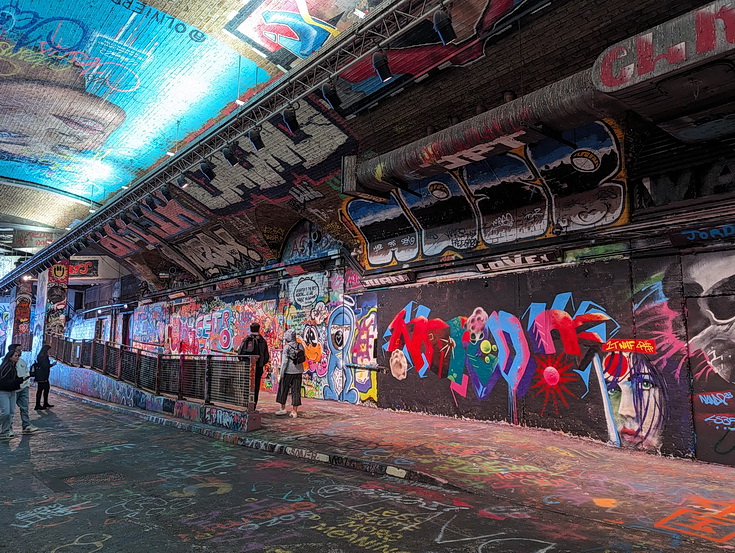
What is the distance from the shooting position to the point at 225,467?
6.88 m

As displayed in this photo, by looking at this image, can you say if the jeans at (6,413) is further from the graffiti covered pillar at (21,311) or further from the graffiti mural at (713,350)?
the graffiti covered pillar at (21,311)

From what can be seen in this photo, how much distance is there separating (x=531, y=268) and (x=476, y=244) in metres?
1.39

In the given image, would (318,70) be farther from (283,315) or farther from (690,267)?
(283,315)

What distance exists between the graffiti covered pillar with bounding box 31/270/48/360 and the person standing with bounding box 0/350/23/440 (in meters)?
15.4

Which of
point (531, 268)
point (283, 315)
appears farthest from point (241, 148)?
point (531, 268)

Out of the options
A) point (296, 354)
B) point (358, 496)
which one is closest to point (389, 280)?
point (296, 354)

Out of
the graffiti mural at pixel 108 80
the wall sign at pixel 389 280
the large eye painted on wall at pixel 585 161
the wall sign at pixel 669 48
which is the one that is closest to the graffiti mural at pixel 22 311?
the graffiti mural at pixel 108 80

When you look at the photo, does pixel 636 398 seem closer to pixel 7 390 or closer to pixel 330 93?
pixel 330 93

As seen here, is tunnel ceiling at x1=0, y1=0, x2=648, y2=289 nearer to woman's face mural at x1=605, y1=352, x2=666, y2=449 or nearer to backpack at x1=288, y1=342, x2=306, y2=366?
woman's face mural at x1=605, y1=352, x2=666, y2=449

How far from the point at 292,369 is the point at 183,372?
9.54ft

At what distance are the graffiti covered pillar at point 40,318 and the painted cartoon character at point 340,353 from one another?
16318mm

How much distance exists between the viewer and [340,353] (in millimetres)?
13883

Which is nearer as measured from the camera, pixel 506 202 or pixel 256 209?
pixel 506 202

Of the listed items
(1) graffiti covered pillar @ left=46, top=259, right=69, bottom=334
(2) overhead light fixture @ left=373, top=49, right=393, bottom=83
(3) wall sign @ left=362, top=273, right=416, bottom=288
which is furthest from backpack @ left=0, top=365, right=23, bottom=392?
(1) graffiti covered pillar @ left=46, top=259, right=69, bottom=334
